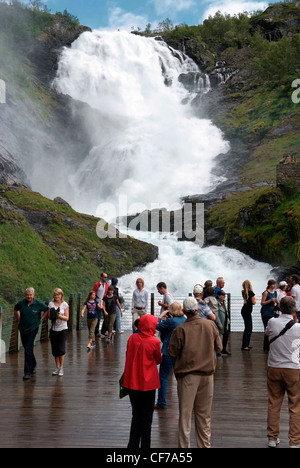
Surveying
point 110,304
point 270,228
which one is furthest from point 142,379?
point 270,228

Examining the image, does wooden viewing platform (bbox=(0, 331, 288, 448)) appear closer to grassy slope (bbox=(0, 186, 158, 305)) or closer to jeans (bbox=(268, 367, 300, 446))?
jeans (bbox=(268, 367, 300, 446))

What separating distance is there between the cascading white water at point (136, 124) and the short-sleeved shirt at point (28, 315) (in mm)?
36740

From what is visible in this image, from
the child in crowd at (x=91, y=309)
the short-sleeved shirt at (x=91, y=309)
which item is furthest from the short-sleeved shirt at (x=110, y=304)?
the short-sleeved shirt at (x=91, y=309)

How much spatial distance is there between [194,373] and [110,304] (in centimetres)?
939

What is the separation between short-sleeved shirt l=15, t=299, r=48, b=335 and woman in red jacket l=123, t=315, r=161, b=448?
472 centimetres

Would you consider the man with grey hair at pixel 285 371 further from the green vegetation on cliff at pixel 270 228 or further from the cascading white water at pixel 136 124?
the cascading white water at pixel 136 124

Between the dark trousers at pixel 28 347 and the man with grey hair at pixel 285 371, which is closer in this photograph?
the man with grey hair at pixel 285 371

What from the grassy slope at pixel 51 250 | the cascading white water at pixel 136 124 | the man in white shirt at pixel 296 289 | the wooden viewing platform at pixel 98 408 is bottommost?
the wooden viewing platform at pixel 98 408

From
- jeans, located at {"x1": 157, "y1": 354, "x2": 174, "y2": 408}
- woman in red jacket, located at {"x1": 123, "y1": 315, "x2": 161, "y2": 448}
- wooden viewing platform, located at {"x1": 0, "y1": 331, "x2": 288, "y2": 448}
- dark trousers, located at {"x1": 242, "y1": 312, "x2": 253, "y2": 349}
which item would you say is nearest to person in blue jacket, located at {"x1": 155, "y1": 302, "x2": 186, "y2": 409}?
jeans, located at {"x1": 157, "y1": 354, "x2": 174, "y2": 408}

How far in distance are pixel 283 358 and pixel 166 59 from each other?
77305 millimetres

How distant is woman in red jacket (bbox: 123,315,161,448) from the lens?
19.8 feet

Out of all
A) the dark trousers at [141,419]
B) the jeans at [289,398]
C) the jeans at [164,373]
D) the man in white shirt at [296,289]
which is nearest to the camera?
the dark trousers at [141,419]

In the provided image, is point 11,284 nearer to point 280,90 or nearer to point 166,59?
point 280,90

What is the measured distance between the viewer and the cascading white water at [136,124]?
51.9 meters
